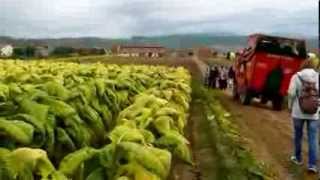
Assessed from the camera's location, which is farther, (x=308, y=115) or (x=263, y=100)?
(x=263, y=100)

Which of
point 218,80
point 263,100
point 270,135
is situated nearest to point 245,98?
point 263,100

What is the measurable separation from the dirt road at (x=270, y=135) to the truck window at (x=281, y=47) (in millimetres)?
1947

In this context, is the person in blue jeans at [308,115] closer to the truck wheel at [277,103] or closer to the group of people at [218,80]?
the truck wheel at [277,103]

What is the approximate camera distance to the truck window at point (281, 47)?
2384cm

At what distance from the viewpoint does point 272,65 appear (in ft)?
78.9

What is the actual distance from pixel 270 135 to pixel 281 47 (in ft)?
25.2

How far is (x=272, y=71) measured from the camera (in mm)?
24203

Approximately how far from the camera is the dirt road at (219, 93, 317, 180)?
38.6ft

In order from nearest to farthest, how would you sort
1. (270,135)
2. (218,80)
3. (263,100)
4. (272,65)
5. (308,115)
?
(308,115) < (270,135) < (272,65) < (263,100) < (218,80)

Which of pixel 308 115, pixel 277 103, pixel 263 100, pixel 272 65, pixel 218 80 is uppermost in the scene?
pixel 308 115

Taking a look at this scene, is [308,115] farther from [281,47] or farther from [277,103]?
[277,103]

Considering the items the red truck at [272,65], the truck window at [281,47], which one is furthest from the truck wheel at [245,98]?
the truck window at [281,47]

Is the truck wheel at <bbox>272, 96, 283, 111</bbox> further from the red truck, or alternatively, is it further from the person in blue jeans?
the person in blue jeans

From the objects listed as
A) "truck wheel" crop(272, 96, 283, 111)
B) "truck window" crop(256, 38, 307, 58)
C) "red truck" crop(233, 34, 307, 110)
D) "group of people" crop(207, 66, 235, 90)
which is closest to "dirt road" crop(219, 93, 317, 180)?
"truck wheel" crop(272, 96, 283, 111)
